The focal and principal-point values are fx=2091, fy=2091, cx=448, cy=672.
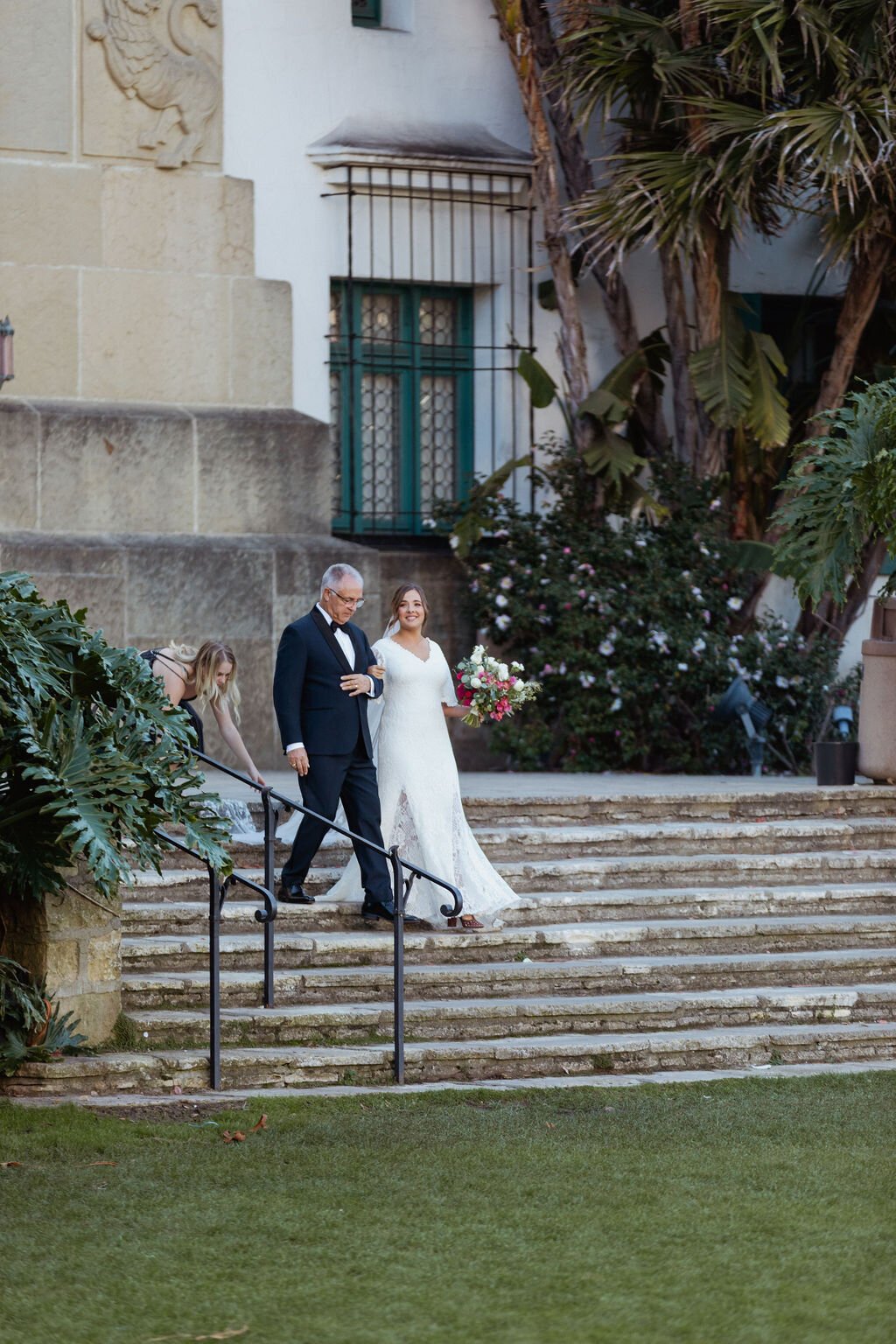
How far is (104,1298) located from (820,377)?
44.7ft

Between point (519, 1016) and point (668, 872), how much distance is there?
2364mm

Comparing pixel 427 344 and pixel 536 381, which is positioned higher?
pixel 427 344

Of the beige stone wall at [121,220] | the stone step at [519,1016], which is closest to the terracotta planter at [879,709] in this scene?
the stone step at [519,1016]

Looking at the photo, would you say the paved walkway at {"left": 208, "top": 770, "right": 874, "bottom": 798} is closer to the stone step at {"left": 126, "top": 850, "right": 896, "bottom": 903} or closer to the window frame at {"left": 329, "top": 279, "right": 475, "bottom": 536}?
the stone step at {"left": 126, "top": 850, "right": 896, "bottom": 903}

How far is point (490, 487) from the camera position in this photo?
1620 cm

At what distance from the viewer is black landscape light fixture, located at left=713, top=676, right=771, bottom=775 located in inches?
607

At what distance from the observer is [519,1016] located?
964cm

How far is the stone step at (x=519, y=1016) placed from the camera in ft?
29.8

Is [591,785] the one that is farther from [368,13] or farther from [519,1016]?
[368,13]

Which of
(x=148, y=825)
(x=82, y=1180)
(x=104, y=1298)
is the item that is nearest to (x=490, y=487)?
(x=148, y=825)

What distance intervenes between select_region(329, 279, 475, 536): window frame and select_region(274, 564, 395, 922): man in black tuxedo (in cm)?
579

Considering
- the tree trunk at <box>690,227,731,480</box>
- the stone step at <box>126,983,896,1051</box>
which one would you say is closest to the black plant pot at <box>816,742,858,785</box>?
the stone step at <box>126,983,896,1051</box>

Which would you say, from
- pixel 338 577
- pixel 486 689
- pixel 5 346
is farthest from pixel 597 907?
pixel 5 346

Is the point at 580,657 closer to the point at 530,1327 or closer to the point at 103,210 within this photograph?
the point at 103,210
